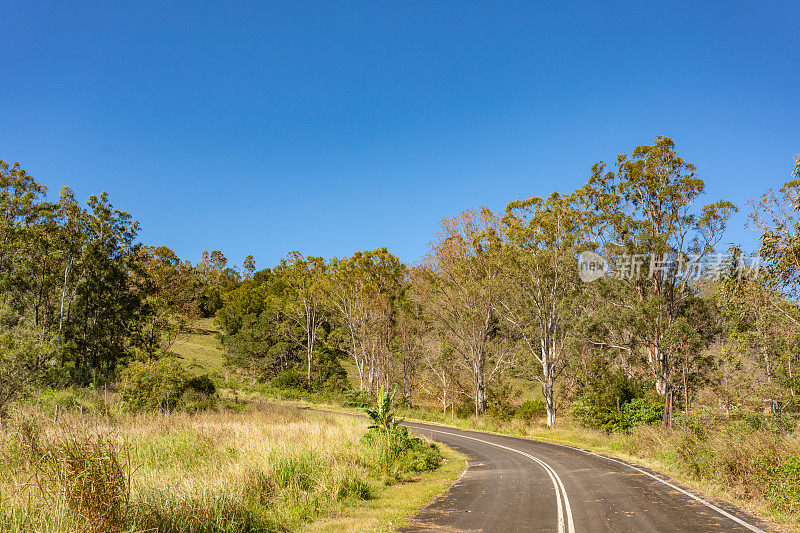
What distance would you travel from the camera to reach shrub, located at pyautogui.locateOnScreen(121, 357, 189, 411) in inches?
1028

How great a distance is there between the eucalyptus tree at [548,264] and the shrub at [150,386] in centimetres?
2584

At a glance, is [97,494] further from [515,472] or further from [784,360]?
[784,360]

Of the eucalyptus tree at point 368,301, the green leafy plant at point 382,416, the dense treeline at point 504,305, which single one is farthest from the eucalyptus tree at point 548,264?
the green leafy plant at point 382,416

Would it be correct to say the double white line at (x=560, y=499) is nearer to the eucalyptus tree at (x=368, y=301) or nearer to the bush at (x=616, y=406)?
the bush at (x=616, y=406)

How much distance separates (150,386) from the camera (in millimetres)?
26719

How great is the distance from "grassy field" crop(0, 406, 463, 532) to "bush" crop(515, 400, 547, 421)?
24.5 metres

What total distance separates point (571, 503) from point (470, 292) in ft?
94.7

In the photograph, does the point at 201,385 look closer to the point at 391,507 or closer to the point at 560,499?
the point at 391,507

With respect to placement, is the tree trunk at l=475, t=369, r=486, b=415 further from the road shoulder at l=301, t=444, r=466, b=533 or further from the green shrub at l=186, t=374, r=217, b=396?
the road shoulder at l=301, t=444, r=466, b=533

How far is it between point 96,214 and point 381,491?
→ 38.1 m

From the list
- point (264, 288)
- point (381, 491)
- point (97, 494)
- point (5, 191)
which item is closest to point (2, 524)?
point (97, 494)

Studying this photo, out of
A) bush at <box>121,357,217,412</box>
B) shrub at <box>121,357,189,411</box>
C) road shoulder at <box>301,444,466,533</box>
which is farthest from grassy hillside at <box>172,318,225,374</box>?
road shoulder at <box>301,444,466,533</box>

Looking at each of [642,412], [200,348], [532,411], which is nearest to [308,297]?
[200,348]

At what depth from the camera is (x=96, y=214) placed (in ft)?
133
